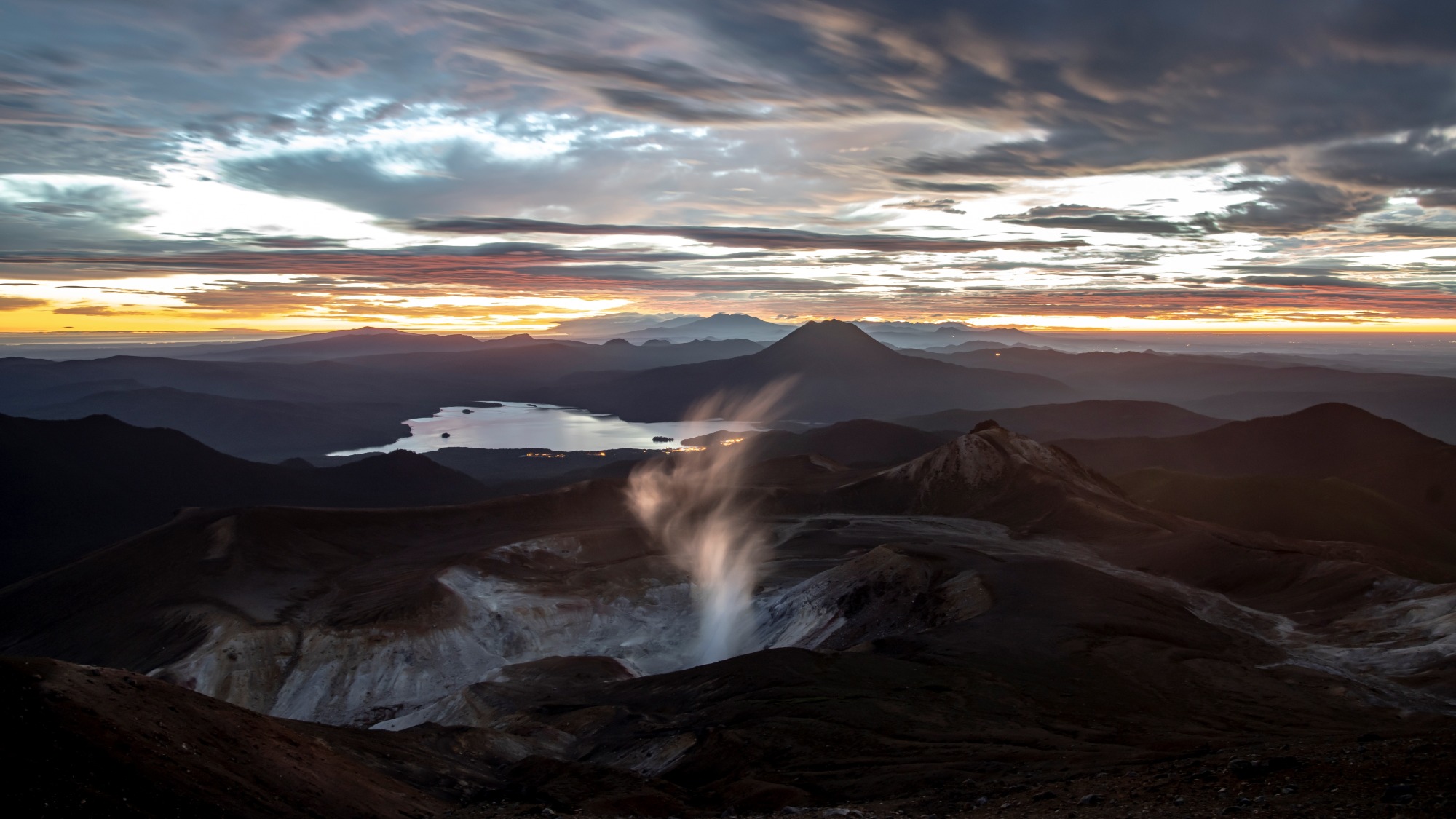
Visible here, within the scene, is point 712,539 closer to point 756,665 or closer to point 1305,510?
point 756,665

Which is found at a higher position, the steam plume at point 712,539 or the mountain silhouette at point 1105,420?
the mountain silhouette at point 1105,420

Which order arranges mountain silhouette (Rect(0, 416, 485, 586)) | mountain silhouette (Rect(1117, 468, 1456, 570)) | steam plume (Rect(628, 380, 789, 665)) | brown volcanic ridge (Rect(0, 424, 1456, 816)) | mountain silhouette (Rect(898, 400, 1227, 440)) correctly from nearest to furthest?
1. brown volcanic ridge (Rect(0, 424, 1456, 816))
2. steam plume (Rect(628, 380, 789, 665))
3. mountain silhouette (Rect(1117, 468, 1456, 570))
4. mountain silhouette (Rect(0, 416, 485, 586))
5. mountain silhouette (Rect(898, 400, 1227, 440))

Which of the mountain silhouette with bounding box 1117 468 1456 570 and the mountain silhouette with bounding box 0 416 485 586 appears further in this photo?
the mountain silhouette with bounding box 0 416 485 586

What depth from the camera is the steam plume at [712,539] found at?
5500cm

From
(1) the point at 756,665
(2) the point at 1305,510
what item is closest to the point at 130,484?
(1) the point at 756,665

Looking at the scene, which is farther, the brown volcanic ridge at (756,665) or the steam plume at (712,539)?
the steam plume at (712,539)

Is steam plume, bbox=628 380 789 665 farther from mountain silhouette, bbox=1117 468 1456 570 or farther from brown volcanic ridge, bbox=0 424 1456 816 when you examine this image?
mountain silhouette, bbox=1117 468 1456 570

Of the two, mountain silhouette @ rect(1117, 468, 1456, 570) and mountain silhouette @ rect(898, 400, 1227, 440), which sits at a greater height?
mountain silhouette @ rect(898, 400, 1227, 440)

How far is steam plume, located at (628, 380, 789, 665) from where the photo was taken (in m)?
55.0

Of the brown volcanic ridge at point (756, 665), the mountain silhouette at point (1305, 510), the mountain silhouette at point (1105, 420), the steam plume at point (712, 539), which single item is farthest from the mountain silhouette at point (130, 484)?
the mountain silhouette at point (1105, 420)

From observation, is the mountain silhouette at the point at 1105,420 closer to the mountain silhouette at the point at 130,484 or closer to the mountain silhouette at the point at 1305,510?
the mountain silhouette at the point at 1305,510

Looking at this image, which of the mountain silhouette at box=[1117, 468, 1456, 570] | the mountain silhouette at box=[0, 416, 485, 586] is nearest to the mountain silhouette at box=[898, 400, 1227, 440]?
the mountain silhouette at box=[1117, 468, 1456, 570]

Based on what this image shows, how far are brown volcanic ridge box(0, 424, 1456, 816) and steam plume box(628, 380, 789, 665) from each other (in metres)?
1.72

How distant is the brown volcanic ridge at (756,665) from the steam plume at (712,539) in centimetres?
172
